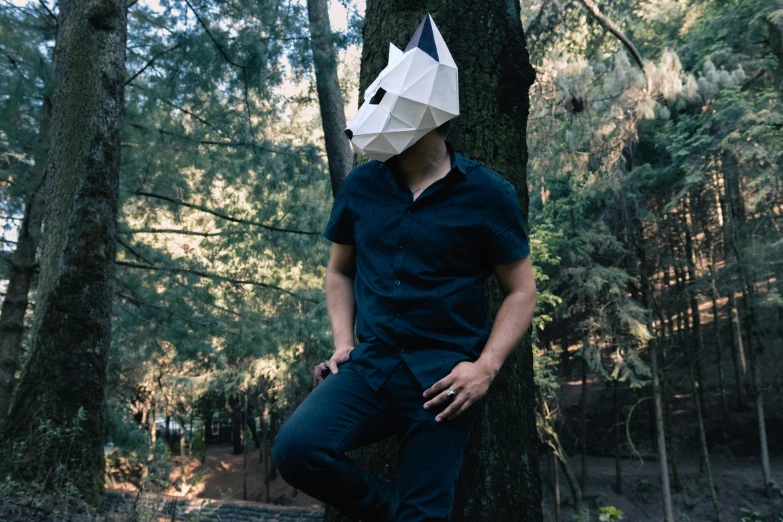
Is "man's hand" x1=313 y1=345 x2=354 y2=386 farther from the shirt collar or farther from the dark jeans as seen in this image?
the shirt collar

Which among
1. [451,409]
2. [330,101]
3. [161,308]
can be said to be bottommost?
[451,409]

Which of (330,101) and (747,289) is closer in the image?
(330,101)

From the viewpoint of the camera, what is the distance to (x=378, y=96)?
5.95ft

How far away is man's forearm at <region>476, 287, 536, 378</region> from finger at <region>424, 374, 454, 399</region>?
0.11m

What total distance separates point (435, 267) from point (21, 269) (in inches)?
350

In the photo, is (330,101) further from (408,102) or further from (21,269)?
(408,102)

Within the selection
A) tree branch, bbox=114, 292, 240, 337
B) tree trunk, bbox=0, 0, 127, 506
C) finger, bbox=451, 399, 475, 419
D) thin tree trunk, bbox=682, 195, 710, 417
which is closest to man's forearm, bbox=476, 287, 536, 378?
finger, bbox=451, 399, 475, 419

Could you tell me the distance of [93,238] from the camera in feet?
16.6

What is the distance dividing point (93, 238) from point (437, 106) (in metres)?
4.22

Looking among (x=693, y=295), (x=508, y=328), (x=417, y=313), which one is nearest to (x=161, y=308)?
(x=417, y=313)

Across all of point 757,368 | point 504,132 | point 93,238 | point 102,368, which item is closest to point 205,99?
point 93,238

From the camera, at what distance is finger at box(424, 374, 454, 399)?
1.61 metres

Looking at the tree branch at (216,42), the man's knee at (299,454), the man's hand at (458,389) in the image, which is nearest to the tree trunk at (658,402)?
the tree branch at (216,42)

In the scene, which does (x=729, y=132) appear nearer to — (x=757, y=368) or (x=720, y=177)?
(x=720, y=177)
